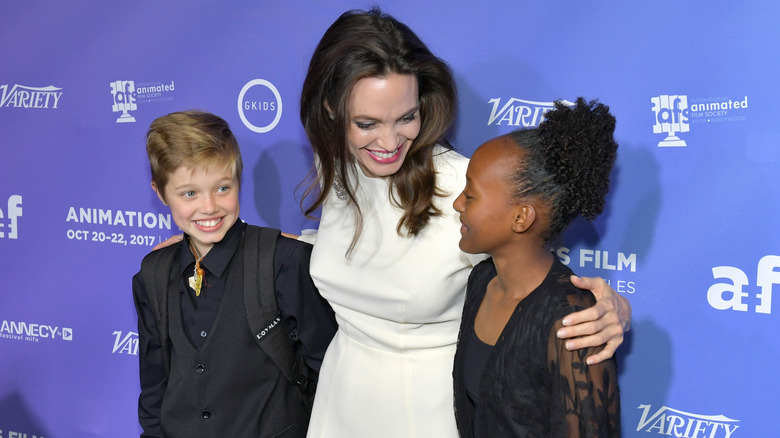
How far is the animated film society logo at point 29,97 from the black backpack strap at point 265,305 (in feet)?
4.49

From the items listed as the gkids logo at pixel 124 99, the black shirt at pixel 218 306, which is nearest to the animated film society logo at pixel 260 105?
the gkids logo at pixel 124 99

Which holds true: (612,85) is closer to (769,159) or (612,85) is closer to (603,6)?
(603,6)

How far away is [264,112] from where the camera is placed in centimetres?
250

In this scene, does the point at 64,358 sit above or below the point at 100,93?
below

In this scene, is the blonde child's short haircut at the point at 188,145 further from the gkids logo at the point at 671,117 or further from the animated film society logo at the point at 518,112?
the gkids logo at the point at 671,117

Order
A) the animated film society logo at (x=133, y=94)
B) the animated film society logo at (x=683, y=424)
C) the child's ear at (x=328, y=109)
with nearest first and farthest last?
the child's ear at (x=328, y=109) → the animated film society logo at (x=683, y=424) → the animated film society logo at (x=133, y=94)

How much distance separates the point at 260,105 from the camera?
98.6 inches

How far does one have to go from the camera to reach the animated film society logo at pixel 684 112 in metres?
1.88

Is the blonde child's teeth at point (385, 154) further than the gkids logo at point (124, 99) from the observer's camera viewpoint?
No

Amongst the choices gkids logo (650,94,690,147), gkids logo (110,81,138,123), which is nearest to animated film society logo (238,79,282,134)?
gkids logo (110,81,138,123)

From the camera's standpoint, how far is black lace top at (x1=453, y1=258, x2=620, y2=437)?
1287 mm

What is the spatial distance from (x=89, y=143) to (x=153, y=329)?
3.70ft

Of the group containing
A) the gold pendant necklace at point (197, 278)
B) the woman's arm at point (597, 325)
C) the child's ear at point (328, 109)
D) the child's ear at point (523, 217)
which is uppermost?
the child's ear at point (328, 109)

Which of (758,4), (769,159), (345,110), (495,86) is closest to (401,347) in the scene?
(345,110)
